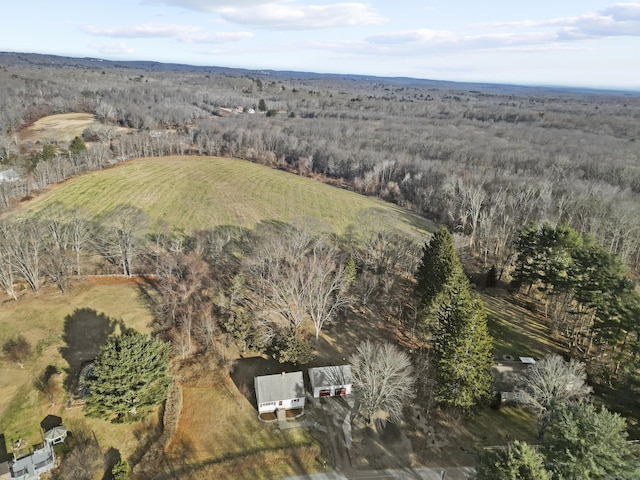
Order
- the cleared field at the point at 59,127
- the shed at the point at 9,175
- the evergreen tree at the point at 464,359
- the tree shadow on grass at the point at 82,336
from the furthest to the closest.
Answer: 1. the cleared field at the point at 59,127
2. the shed at the point at 9,175
3. the tree shadow on grass at the point at 82,336
4. the evergreen tree at the point at 464,359

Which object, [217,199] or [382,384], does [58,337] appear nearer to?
[382,384]

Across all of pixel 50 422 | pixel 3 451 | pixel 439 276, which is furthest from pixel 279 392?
pixel 439 276

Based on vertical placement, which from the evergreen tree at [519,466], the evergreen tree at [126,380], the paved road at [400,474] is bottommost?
the paved road at [400,474]

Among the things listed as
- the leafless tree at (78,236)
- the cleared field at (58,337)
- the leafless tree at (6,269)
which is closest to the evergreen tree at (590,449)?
the cleared field at (58,337)

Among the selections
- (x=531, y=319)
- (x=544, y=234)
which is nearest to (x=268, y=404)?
(x=531, y=319)

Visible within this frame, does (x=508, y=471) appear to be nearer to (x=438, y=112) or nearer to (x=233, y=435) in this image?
(x=233, y=435)

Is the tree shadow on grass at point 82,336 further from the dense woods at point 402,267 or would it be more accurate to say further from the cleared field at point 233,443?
the cleared field at point 233,443
